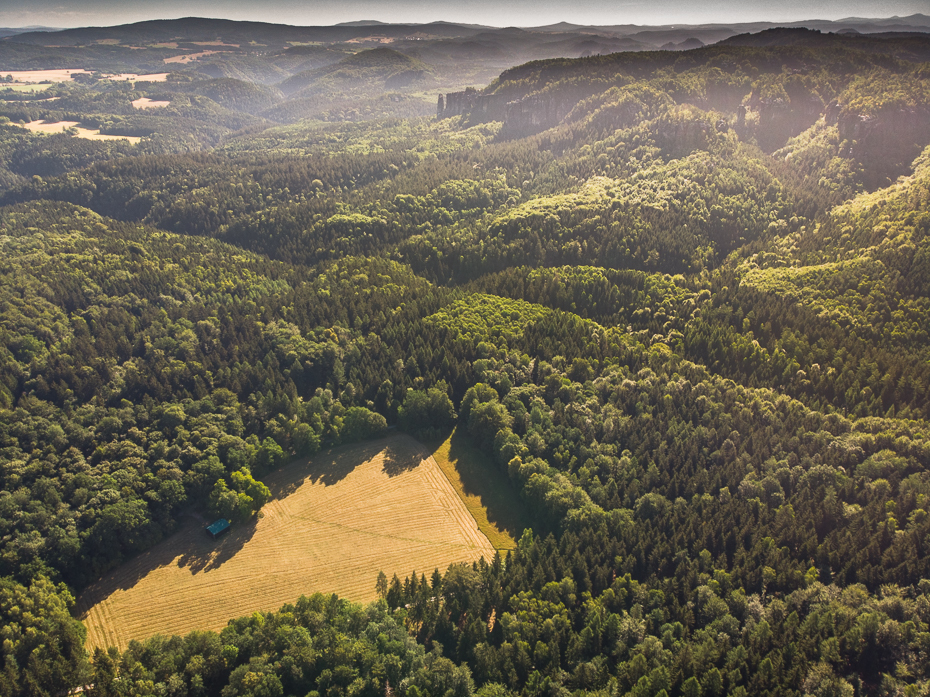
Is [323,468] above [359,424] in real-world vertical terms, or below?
below

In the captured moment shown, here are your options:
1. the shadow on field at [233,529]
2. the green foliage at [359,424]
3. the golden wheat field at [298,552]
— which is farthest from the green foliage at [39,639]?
the green foliage at [359,424]

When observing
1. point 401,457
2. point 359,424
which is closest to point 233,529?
point 359,424

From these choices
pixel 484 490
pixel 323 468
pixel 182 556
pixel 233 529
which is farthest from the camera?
pixel 323 468

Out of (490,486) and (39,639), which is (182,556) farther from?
(490,486)

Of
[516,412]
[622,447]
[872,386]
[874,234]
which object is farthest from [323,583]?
[874,234]

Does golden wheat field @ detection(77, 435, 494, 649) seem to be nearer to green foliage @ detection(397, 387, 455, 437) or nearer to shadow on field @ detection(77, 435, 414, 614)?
shadow on field @ detection(77, 435, 414, 614)

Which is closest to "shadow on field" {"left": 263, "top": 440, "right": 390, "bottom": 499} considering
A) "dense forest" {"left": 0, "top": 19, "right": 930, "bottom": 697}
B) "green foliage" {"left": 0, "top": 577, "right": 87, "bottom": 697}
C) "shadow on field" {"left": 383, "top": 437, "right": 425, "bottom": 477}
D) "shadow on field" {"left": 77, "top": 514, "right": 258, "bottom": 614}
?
"dense forest" {"left": 0, "top": 19, "right": 930, "bottom": 697}
